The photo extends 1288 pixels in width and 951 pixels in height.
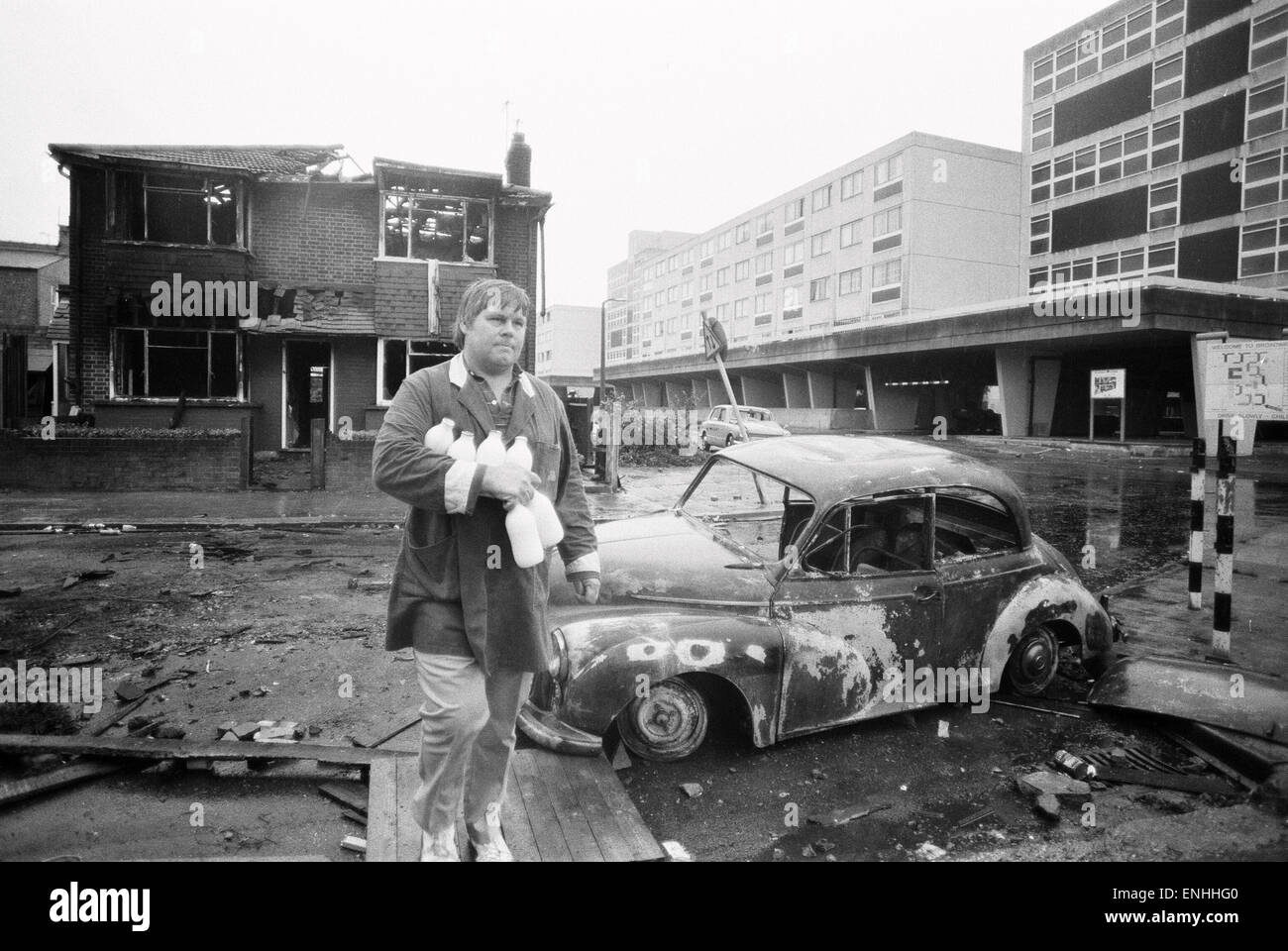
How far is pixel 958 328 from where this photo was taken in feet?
92.8

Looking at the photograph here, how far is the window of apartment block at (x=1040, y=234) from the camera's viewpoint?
4159cm

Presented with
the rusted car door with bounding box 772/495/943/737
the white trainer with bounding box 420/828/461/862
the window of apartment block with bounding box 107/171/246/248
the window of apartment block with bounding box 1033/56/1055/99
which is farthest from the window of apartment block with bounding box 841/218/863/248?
the white trainer with bounding box 420/828/461/862

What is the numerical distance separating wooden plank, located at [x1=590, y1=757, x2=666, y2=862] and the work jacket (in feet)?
2.87

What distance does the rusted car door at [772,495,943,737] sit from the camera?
3.65m

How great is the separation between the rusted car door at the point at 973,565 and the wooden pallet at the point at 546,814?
204 centimetres

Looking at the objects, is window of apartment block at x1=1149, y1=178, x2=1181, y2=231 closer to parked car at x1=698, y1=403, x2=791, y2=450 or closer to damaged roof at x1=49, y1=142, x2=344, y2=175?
parked car at x1=698, y1=403, x2=791, y2=450

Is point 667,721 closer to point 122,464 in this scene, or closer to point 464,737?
point 464,737

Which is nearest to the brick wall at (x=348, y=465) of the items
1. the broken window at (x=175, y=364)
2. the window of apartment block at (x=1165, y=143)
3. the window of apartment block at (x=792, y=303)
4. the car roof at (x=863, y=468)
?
the broken window at (x=175, y=364)

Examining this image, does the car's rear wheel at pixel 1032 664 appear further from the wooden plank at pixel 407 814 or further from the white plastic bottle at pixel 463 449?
the white plastic bottle at pixel 463 449

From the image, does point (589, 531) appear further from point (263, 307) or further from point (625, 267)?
point (625, 267)

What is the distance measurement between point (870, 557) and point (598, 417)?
14.0 m

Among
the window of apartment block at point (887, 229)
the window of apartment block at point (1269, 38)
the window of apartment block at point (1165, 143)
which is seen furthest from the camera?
the window of apartment block at point (887, 229)

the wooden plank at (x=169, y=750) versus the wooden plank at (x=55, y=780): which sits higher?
the wooden plank at (x=169, y=750)
